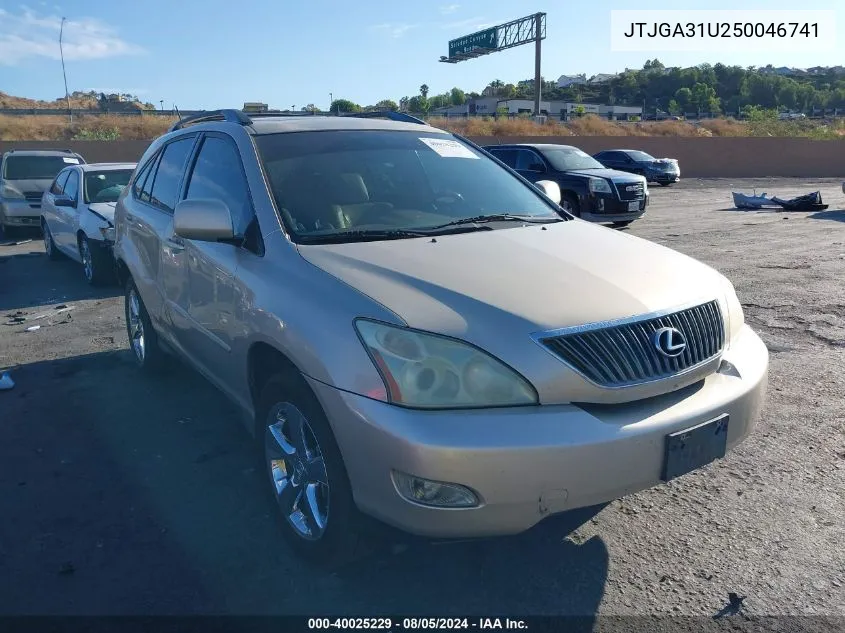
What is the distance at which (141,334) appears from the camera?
17.9 feet

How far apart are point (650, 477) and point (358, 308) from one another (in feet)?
3.96

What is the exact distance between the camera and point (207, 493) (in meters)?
3.67

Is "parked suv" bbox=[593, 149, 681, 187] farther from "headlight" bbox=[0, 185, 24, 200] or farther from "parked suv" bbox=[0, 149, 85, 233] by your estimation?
"headlight" bbox=[0, 185, 24, 200]

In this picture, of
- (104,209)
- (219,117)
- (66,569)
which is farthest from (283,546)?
(104,209)

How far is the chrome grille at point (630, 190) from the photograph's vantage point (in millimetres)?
14117

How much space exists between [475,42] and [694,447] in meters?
51.8

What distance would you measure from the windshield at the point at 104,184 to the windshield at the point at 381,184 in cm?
679

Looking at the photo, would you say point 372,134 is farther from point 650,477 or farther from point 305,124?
point 650,477

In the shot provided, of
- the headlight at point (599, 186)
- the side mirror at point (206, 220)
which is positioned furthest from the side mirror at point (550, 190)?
Answer: the headlight at point (599, 186)

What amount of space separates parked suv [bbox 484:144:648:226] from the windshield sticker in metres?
9.04

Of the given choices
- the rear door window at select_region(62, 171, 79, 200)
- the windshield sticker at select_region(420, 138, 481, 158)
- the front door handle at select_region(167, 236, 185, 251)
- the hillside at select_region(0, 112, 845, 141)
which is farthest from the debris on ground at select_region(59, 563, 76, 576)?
the hillside at select_region(0, 112, 845, 141)

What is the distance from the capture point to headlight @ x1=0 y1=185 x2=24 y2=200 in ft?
45.1

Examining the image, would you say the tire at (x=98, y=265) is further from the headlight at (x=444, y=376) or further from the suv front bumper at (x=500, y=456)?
the headlight at (x=444, y=376)

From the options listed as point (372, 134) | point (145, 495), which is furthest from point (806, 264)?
point (145, 495)
